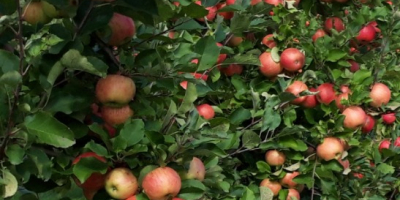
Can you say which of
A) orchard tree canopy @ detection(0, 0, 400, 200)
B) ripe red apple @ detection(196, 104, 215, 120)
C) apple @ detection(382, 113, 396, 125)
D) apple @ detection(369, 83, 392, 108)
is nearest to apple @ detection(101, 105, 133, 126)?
orchard tree canopy @ detection(0, 0, 400, 200)

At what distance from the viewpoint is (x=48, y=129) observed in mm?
979

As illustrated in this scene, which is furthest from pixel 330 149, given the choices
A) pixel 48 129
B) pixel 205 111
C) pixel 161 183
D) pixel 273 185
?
pixel 48 129

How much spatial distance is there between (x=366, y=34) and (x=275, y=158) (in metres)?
0.78

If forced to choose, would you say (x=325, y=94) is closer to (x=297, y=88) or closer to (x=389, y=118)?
(x=297, y=88)

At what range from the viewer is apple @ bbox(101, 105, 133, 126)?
1.17m

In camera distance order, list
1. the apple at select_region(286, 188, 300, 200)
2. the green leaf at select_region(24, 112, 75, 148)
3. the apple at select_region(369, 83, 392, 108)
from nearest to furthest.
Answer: the green leaf at select_region(24, 112, 75, 148)
the apple at select_region(286, 188, 300, 200)
the apple at select_region(369, 83, 392, 108)

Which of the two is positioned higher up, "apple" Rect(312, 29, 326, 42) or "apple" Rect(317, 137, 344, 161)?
"apple" Rect(312, 29, 326, 42)

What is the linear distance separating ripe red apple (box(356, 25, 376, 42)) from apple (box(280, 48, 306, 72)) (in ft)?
1.76

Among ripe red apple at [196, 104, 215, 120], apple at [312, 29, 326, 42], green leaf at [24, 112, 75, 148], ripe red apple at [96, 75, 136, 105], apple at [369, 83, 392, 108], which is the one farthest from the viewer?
apple at [312, 29, 326, 42]

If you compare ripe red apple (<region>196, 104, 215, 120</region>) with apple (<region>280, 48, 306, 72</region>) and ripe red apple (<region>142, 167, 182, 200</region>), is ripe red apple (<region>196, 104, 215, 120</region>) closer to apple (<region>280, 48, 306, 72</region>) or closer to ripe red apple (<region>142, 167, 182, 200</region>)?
apple (<region>280, 48, 306, 72</region>)

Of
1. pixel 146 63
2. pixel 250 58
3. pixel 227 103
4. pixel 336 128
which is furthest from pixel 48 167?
pixel 336 128

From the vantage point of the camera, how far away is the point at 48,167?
107 centimetres

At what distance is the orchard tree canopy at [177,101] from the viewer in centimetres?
104

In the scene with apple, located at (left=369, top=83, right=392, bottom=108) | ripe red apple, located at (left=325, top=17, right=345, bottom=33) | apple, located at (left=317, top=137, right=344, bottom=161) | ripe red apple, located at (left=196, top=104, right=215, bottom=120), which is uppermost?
ripe red apple, located at (left=196, top=104, right=215, bottom=120)
